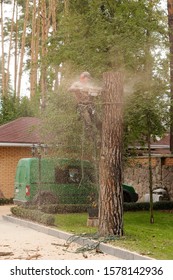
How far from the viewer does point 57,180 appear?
68.0 feet

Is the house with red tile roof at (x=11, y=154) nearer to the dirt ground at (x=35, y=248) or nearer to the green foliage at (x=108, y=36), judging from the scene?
the green foliage at (x=108, y=36)

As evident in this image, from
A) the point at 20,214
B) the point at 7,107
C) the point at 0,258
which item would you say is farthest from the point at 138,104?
the point at 7,107

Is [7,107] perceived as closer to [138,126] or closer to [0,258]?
[138,126]

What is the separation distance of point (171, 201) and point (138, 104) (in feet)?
21.7

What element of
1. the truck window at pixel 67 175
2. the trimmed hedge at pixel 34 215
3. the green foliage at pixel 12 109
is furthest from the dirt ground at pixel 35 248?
the green foliage at pixel 12 109

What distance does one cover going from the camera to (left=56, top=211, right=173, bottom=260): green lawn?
1209cm

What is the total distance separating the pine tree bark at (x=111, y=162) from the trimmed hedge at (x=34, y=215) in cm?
292

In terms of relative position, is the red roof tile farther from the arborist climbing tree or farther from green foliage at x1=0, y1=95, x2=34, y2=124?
the arborist climbing tree

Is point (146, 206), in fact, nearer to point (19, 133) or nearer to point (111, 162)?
point (111, 162)

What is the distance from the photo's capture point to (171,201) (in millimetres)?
22500

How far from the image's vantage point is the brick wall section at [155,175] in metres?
23.9

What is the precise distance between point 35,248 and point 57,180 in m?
7.83

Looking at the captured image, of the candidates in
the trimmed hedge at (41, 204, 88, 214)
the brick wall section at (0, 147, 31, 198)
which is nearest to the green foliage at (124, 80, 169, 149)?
the trimmed hedge at (41, 204, 88, 214)

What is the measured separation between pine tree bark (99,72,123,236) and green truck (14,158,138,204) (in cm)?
582
